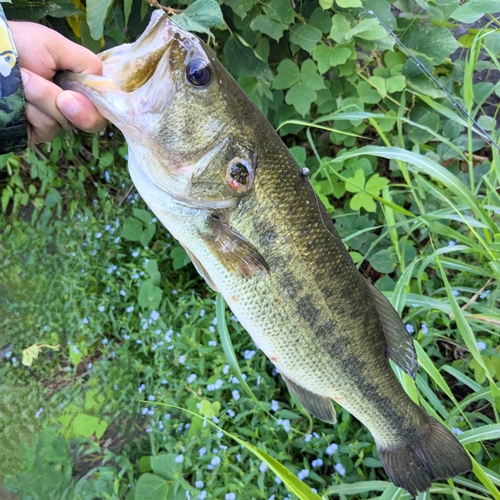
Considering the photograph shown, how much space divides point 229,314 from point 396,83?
145cm

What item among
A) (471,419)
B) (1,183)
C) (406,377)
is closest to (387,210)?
(406,377)

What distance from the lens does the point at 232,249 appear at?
1.06m

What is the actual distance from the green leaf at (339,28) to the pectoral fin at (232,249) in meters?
1.34

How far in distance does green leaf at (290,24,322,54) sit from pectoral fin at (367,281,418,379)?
130 centimetres

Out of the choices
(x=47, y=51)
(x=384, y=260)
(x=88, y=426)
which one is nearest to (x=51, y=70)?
(x=47, y=51)

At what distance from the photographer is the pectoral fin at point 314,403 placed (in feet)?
4.16

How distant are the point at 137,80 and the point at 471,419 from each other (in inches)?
72.7

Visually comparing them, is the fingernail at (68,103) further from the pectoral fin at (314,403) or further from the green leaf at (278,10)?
the green leaf at (278,10)

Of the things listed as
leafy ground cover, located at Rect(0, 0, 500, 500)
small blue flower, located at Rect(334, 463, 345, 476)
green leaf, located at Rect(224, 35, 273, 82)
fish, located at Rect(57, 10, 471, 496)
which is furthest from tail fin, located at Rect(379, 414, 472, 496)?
green leaf, located at Rect(224, 35, 273, 82)

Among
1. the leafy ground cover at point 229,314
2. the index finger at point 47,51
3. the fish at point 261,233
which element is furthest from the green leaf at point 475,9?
the index finger at point 47,51

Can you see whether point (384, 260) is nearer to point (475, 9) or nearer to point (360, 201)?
point (360, 201)

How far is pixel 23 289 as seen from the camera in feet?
8.61

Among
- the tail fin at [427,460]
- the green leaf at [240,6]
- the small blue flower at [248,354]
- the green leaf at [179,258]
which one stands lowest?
the green leaf at [179,258]

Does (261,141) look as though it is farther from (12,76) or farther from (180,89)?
(12,76)
